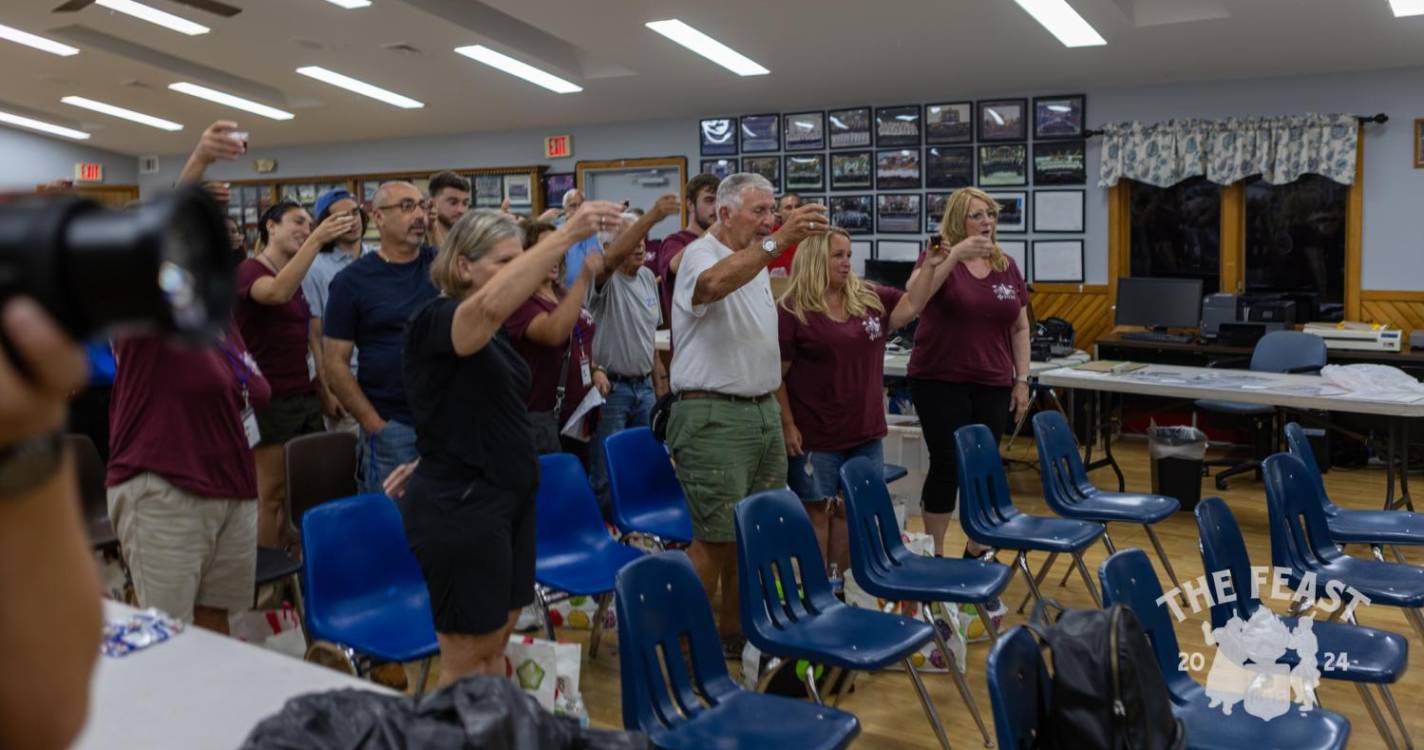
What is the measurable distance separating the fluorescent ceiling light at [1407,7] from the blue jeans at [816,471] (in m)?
5.20

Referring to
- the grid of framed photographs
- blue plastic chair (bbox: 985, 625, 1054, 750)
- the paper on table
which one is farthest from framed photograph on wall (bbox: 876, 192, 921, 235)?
blue plastic chair (bbox: 985, 625, 1054, 750)

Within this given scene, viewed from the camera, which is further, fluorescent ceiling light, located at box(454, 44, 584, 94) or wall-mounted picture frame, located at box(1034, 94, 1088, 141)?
fluorescent ceiling light, located at box(454, 44, 584, 94)

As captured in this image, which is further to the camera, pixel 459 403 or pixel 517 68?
pixel 517 68

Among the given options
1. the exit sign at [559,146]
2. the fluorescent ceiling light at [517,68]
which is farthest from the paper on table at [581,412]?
the exit sign at [559,146]

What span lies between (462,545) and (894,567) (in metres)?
1.54

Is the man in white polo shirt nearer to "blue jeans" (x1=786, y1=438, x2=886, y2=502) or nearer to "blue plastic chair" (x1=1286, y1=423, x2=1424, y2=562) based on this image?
"blue jeans" (x1=786, y1=438, x2=886, y2=502)

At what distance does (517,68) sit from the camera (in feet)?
33.6

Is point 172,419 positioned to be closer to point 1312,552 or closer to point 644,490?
point 644,490

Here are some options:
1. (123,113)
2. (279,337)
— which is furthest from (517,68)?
(279,337)

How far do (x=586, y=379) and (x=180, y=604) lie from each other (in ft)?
6.76

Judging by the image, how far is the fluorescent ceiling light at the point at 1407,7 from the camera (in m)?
7.11

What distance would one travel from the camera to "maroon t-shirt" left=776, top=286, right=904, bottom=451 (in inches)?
163

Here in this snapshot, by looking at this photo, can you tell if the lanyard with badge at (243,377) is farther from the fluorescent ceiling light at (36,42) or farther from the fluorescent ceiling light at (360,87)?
the fluorescent ceiling light at (36,42)

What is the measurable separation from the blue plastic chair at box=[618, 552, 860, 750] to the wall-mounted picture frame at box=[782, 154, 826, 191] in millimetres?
8379
